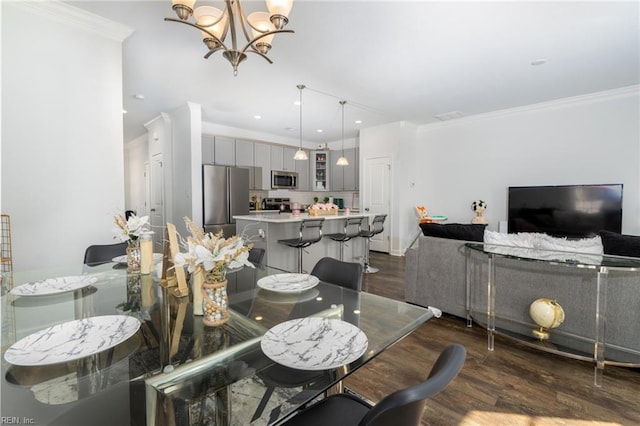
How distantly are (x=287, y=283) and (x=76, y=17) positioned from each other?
3.00 meters

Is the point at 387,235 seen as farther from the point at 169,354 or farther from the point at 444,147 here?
the point at 169,354

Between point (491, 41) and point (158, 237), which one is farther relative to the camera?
point (158, 237)

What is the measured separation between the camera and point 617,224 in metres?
4.28

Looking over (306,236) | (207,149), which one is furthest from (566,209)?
(207,149)

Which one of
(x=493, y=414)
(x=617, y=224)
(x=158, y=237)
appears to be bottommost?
(x=493, y=414)

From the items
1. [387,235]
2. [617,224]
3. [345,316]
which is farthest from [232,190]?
[617,224]

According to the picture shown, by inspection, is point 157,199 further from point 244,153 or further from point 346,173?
point 346,173

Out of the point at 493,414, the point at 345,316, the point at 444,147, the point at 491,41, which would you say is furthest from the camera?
the point at 444,147

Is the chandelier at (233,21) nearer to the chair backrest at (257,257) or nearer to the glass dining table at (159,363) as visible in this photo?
the chair backrest at (257,257)

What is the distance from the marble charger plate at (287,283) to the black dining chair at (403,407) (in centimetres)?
63

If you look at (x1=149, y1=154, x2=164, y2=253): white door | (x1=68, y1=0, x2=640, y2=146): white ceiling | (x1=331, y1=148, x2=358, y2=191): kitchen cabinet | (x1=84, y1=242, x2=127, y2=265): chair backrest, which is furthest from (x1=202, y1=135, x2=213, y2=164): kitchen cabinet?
(x1=84, y1=242, x2=127, y2=265): chair backrest

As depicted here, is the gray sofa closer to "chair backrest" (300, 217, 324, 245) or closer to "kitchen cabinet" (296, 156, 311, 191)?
"chair backrest" (300, 217, 324, 245)

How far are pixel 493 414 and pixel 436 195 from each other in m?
5.09

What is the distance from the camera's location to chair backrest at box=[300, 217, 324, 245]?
12.6 ft
